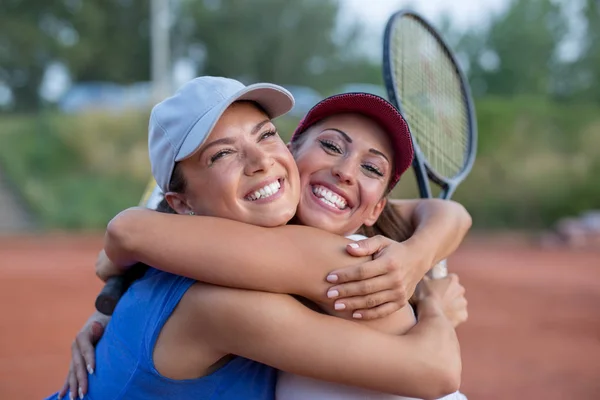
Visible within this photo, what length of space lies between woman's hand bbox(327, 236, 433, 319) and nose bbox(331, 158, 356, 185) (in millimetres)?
193

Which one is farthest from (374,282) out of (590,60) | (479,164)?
(590,60)

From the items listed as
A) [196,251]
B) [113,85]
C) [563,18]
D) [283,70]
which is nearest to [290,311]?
[196,251]

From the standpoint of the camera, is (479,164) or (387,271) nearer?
(387,271)

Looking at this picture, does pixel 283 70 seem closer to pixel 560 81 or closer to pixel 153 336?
pixel 560 81

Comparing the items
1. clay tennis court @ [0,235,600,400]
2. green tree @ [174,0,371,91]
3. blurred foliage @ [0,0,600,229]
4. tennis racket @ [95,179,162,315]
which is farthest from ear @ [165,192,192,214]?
green tree @ [174,0,371,91]

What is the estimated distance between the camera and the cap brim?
5.22 feet

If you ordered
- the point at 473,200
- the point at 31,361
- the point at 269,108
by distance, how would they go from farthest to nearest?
A: the point at 473,200
the point at 31,361
the point at 269,108

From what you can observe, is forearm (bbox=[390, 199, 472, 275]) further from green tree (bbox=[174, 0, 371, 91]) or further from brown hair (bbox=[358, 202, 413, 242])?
green tree (bbox=[174, 0, 371, 91])

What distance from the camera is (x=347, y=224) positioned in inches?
70.6

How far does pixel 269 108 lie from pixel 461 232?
0.72 metres

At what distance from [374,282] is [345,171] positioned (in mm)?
337

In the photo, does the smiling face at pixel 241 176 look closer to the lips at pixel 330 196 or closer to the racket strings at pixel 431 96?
the lips at pixel 330 196

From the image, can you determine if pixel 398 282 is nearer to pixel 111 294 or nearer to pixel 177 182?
pixel 177 182

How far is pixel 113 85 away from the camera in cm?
2755
